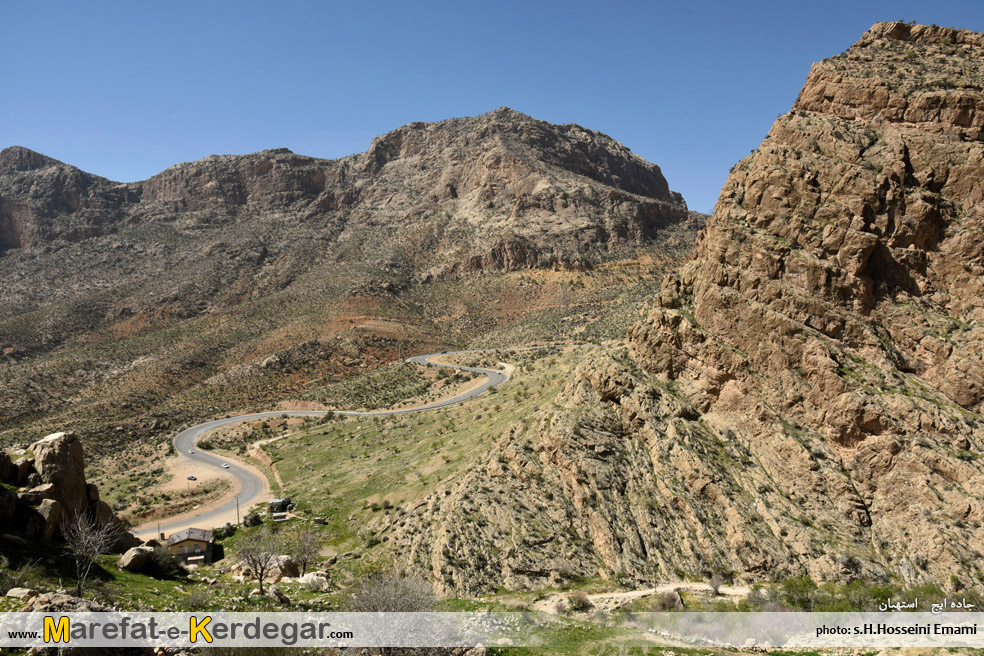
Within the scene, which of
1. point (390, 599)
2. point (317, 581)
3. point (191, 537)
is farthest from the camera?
point (191, 537)

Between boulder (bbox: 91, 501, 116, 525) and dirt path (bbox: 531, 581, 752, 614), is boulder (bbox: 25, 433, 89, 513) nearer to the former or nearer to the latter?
boulder (bbox: 91, 501, 116, 525)

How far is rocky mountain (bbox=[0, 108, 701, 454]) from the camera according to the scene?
295 ft

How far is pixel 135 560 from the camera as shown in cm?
2027

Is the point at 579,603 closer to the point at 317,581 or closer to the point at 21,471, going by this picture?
the point at 317,581

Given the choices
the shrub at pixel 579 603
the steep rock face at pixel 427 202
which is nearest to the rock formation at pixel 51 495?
the shrub at pixel 579 603

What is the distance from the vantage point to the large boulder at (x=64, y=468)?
21.2 meters

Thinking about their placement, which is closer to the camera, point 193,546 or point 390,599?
point 390,599

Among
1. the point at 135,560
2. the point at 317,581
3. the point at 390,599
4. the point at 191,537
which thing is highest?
A: the point at 390,599

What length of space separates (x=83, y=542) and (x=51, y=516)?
5.20 m

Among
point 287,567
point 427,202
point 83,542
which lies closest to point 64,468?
point 83,542

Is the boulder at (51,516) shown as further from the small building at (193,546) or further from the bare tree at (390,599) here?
the small building at (193,546)

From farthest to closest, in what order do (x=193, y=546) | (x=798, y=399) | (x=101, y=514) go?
(x=193, y=546), (x=798, y=399), (x=101, y=514)

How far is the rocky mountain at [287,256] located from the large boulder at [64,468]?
2126 inches

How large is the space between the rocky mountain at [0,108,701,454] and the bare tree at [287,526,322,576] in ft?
163
